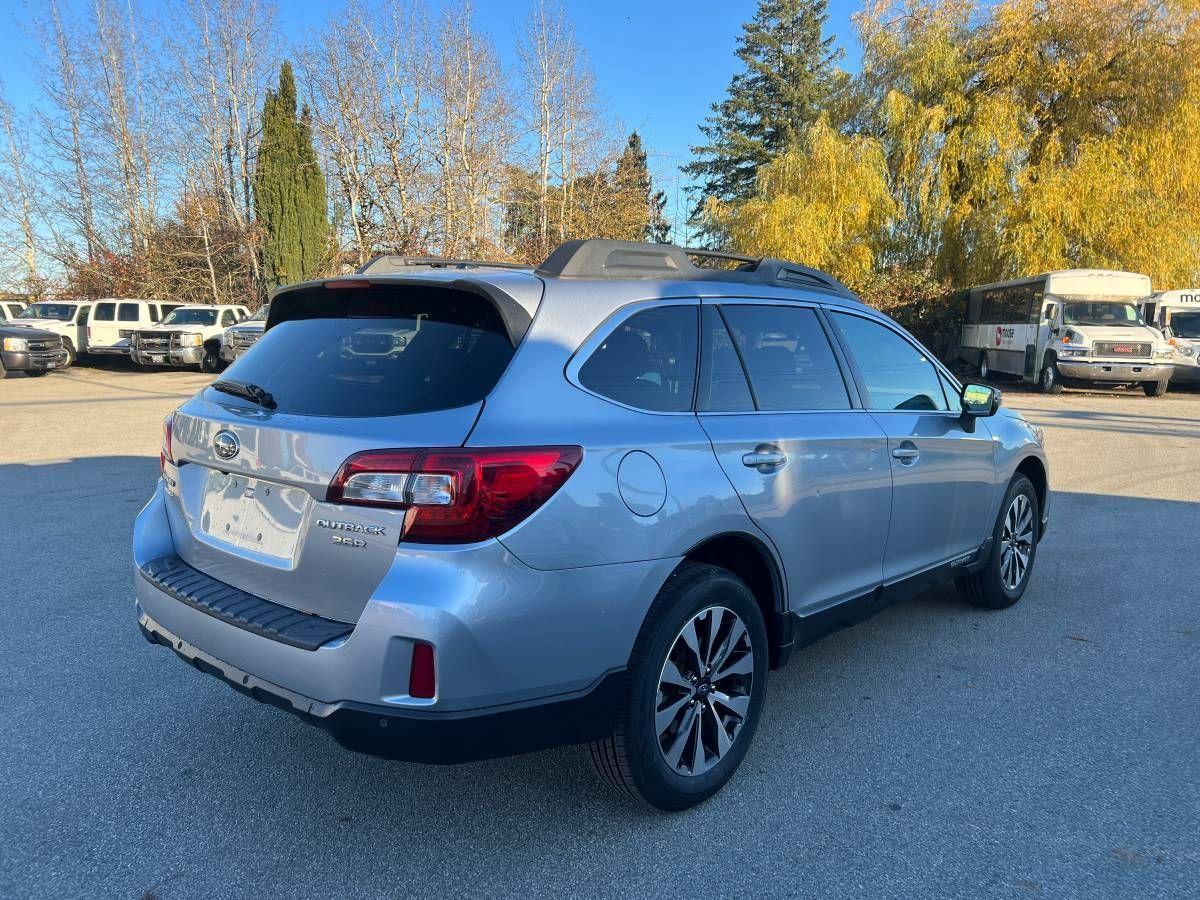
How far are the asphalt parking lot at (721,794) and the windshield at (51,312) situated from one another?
80.8 feet

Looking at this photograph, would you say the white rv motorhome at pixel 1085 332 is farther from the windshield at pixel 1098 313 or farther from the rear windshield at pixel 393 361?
the rear windshield at pixel 393 361

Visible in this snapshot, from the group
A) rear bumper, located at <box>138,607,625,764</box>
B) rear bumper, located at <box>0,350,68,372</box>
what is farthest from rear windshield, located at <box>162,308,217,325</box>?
rear bumper, located at <box>138,607,625,764</box>

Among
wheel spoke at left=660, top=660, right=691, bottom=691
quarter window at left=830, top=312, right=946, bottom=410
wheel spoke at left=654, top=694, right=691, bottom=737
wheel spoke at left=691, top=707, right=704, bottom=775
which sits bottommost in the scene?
wheel spoke at left=691, top=707, right=704, bottom=775

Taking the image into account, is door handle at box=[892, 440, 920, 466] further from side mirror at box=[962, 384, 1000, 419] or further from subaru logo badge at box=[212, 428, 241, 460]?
subaru logo badge at box=[212, 428, 241, 460]

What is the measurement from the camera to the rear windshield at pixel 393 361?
2.41 meters

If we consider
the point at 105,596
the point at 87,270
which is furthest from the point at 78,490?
the point at 87,270

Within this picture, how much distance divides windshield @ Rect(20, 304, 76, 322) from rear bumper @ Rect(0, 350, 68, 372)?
12.1 feet

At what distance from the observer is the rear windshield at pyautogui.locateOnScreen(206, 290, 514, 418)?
7.89 feet

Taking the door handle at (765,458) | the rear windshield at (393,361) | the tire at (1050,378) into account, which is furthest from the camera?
the tire at (1050,378)

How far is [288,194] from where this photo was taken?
99.1 feet

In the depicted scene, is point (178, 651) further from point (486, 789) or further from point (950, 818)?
point (950, 818)

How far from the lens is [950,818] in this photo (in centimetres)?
273

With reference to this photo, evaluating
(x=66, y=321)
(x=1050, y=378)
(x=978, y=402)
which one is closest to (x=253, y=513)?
(x=978, y=402)

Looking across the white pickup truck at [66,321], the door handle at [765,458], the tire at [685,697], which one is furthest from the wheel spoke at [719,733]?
the white pickup truck at [66,321]
